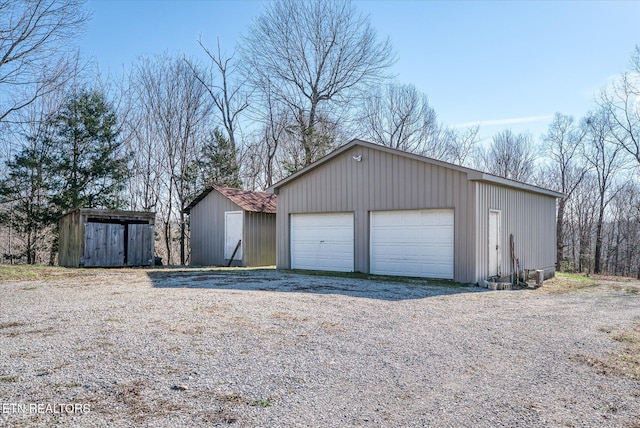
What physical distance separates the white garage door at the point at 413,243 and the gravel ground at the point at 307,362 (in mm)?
3321

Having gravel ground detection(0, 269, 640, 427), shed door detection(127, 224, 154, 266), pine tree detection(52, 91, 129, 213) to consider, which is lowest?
gravel ground detection(0, 269, 640, 427)

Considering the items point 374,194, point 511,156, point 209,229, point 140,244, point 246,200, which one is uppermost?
point 511,156

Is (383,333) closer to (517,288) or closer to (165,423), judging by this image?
(165,423)

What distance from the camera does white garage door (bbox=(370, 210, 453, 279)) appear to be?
1139 cm

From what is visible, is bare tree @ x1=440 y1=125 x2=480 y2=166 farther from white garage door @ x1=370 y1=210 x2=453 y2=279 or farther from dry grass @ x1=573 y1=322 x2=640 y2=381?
dry grass @ x1=573 y1=322 x2=640 y2=381

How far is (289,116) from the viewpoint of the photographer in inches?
1009

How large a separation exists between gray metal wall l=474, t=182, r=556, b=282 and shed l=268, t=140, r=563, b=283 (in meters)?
0.03

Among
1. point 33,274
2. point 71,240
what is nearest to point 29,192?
point 71,240

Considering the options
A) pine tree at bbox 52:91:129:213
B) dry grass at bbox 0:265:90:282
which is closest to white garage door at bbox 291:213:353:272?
dry grass at bbox 0:265:90:282

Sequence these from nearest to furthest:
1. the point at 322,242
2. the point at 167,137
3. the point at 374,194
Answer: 1. the point at 374,194
2. the point at 322,242
3. the point at 167,137

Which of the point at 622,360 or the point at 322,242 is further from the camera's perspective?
the point at 322,242

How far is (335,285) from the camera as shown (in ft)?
33.7

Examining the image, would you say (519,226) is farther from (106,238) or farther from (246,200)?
(106,238)

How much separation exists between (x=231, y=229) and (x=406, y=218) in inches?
312
